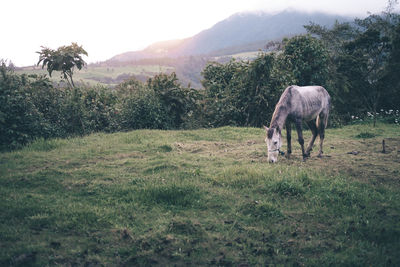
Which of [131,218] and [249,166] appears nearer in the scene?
[131,218]

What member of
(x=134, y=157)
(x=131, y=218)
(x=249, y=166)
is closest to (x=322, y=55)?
(x=249, y=166)

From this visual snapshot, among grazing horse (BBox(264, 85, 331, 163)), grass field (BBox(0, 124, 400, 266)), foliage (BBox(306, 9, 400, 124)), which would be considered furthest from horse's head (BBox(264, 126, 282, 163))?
foliage (BBox(306, 9, 400, 124))

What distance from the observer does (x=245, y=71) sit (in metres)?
17.1

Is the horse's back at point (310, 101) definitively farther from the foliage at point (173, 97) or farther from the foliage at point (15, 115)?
the foliage at point (15, 115)

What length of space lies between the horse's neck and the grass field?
1156mm

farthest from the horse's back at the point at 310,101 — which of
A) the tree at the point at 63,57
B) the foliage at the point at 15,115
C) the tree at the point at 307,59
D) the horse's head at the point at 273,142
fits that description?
the tree at the point at 63,57

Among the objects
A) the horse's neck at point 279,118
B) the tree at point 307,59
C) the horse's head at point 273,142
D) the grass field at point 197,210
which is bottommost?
the grass field at point 197,210

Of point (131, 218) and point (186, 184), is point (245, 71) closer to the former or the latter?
point (186, 184)

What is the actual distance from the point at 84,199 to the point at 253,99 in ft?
40.1

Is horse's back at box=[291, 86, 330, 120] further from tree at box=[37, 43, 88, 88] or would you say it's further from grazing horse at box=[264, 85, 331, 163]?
tree at box=[37, 43, 88, 88]

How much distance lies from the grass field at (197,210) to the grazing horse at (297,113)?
1.88ft

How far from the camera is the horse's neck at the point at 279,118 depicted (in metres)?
8.77

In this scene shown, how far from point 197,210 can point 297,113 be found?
527 cm

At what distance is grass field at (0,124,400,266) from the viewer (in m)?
4.46
